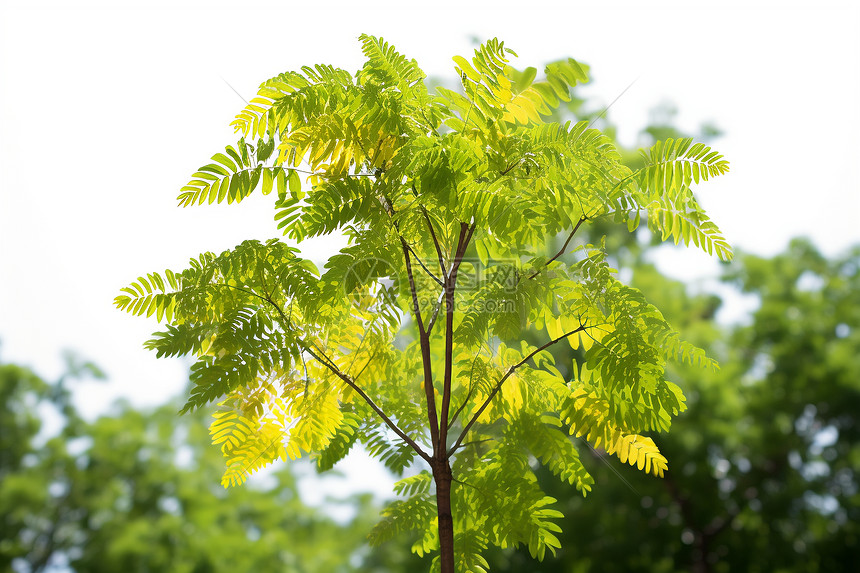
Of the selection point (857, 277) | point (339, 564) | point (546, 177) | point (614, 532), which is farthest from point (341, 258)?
point (339, 564)

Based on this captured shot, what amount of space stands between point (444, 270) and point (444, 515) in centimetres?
87

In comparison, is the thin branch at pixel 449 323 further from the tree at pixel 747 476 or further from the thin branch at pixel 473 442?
the tree at pixel 747 476

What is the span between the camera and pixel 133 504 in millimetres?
15086

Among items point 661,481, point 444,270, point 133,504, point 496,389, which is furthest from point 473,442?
point 133,504

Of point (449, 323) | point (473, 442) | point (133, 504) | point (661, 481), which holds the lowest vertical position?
point (473, 442)

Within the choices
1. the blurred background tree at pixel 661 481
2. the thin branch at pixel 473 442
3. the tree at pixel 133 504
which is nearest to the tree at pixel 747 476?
the blurred background tree at pixel 661 481

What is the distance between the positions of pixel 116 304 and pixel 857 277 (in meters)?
12.9

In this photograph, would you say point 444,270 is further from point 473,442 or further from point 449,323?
point 473,442

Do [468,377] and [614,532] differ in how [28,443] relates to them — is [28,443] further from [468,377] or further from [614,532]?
[468,377]

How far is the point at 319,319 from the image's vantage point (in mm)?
2256

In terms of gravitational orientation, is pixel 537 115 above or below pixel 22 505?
below

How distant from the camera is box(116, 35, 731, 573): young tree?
2.17 metres

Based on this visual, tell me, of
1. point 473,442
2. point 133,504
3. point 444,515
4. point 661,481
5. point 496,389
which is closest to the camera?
point 444,515

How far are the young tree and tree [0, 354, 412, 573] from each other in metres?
11.6
